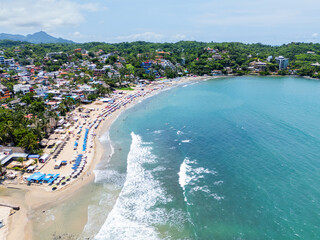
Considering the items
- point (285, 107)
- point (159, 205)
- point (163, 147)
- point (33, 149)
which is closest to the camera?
point (159, 205)

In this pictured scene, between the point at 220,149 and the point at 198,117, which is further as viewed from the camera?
the point at 198,117

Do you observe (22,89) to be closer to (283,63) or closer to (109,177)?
(109,177)

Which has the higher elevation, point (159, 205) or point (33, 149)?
point (33, 149)

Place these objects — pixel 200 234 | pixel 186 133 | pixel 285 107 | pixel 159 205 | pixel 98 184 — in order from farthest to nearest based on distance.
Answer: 1. pixel 285 107
2. pixel 186 133
3. pixel 98 184
4. pixel 159 205
5. pixel 200 234

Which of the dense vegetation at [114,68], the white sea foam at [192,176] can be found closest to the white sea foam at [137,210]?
the white sea foam at [192,176]

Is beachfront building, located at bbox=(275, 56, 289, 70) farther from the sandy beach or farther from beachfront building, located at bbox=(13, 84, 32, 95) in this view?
beachfront building, located at bbox=(13, 84, 32, 95)

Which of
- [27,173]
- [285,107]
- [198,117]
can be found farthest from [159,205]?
[285,107]

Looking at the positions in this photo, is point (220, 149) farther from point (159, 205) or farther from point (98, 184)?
point (98, 184)

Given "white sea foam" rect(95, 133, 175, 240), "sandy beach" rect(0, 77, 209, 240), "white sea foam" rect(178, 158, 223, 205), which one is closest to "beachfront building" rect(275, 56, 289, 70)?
"white sea foam" rect(178, 158, 223, 205)
